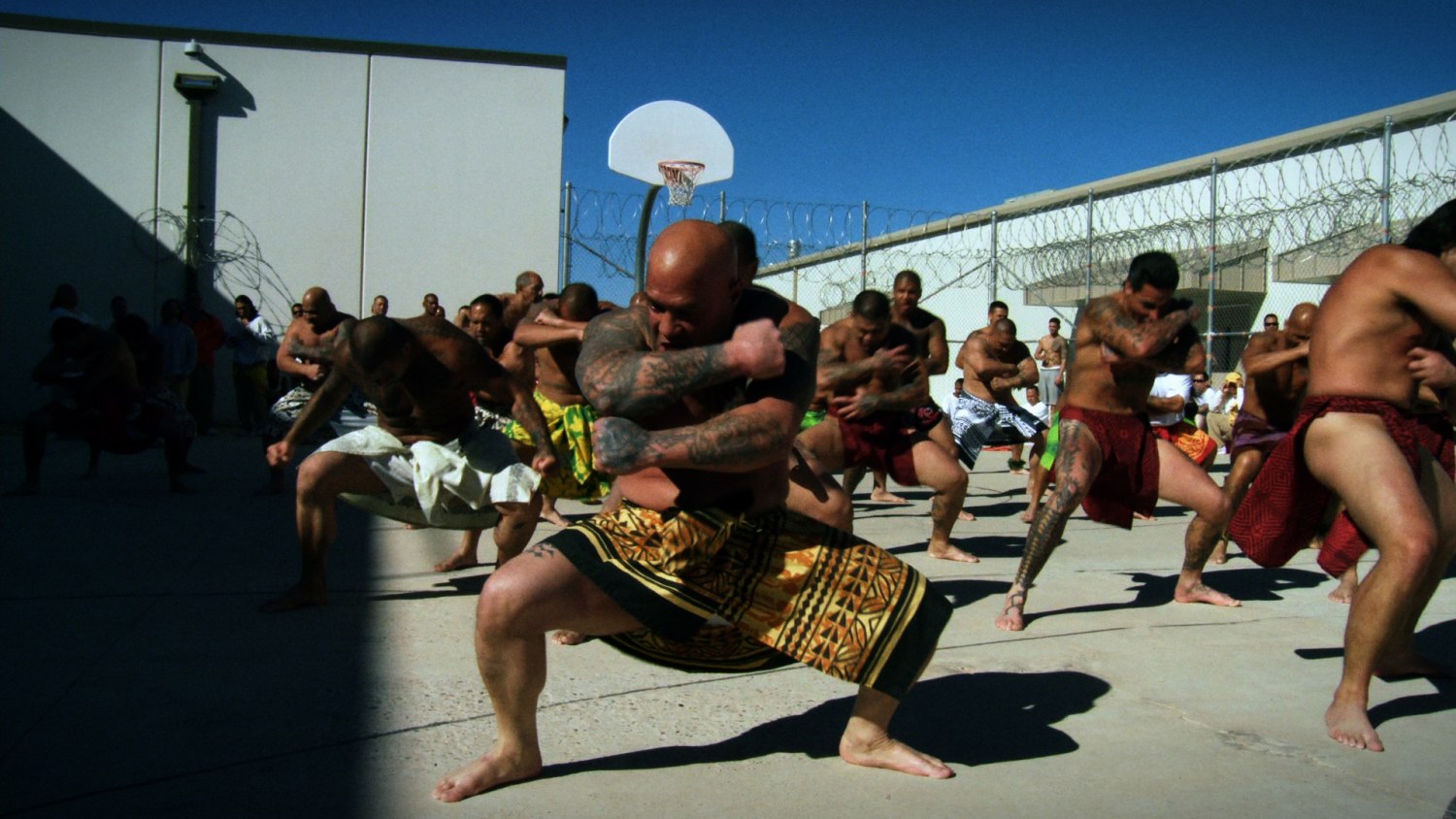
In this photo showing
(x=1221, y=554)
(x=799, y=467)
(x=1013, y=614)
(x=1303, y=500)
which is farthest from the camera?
(x=1221, y=554)

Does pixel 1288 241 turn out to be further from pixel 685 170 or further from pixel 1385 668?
pixel 1385 668

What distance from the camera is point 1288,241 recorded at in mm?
12750

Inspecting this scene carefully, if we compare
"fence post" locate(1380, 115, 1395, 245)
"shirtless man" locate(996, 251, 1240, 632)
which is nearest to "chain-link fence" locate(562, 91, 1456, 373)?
"fence post" locate(1380, 115, 1395, 245)

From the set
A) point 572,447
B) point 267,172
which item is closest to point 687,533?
point 572,447

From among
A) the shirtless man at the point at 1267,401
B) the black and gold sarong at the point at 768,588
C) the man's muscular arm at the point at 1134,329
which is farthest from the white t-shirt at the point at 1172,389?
the black and gold sarong at the point at 768,588

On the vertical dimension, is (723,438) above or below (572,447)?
Result: above

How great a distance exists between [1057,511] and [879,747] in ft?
6.84

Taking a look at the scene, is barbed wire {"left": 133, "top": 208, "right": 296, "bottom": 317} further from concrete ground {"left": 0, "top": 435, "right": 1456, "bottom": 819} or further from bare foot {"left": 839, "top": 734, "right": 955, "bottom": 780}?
bare foot {"left": 839, "top": 734, "right": 955, "bottom": 780}

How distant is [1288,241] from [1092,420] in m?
9.18

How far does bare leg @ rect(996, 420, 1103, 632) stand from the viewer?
4723 millimetres

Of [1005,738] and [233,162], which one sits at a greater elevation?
[233,162]

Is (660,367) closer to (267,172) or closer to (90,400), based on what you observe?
(90,400)

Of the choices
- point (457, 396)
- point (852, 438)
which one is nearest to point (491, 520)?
point (457, 396)

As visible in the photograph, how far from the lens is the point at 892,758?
3.00 m
